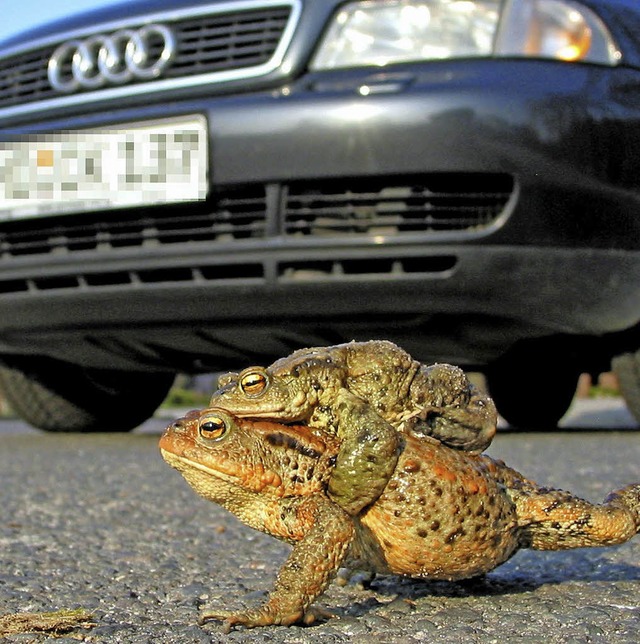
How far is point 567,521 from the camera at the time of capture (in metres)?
1.37

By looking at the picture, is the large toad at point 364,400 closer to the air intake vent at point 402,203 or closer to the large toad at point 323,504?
the large toad at point 323,504

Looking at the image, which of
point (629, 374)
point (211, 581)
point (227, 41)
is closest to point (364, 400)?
point (211, 581)

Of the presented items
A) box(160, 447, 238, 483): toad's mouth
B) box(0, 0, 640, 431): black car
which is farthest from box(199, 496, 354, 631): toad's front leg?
box(0, 0, 640, 431): black car

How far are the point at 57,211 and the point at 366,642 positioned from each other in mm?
2373

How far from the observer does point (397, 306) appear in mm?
3080

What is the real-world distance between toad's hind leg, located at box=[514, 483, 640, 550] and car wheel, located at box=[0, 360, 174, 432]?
11.2 feet

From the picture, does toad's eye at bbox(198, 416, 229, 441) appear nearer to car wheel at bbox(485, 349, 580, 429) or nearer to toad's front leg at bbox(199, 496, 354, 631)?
toad's front leg at bbox(199, 496, 354, 631)

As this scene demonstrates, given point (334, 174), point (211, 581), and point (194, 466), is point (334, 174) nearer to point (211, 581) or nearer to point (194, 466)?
point (211, 581)

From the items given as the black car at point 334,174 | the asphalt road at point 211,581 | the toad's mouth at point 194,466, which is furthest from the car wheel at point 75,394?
the toad's mouth at point 194,466

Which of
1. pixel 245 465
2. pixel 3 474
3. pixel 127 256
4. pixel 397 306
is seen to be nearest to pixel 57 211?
pixel 127 256

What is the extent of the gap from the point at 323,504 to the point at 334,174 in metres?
1.80

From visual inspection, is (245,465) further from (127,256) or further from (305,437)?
(127,256)

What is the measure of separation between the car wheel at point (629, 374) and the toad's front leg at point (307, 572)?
106 inches

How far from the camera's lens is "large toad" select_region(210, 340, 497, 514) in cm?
124
